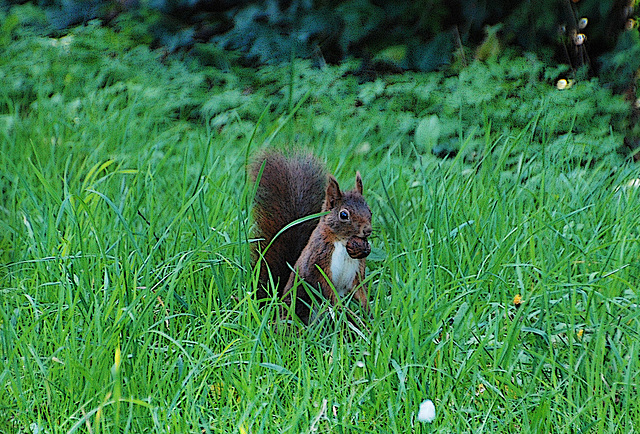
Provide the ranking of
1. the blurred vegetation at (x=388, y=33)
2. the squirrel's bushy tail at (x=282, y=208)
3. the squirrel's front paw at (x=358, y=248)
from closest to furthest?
1. the squirrel's front paw at (x=358, y=248)
2. the squirrel's bushy tail at (x=282, y=208)
3. the blurred vegetation at (x=388, y=33)

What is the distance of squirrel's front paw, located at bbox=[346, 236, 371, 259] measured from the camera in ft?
6.37

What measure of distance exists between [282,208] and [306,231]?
Answer: 11cm

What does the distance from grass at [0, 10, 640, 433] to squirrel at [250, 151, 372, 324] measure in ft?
0.25

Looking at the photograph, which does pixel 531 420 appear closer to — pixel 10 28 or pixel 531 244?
pixel 531 244

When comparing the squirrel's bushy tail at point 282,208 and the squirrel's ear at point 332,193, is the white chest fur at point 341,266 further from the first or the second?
the squirrel's bushy tail at point 282,208

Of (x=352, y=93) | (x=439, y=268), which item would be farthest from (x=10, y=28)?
(x=439, y=268)

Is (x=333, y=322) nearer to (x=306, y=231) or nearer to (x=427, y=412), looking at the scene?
(x=306, y=231)

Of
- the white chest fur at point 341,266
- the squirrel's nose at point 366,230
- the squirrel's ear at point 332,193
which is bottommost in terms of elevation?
the white chest fur at point 341,266

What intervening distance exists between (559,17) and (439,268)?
232 cm

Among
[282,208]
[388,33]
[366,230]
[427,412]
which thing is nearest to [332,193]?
[366,230]

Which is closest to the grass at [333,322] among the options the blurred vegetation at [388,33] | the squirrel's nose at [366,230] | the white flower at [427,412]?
the white flower at [427,412]

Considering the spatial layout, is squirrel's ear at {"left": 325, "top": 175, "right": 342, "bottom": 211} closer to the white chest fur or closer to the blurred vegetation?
the white chest fur

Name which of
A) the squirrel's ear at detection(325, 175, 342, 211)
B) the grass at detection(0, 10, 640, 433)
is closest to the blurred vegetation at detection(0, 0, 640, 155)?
the grass at detection(0, 10, 640, 433)

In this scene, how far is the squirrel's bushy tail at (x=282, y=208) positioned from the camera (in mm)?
2215
